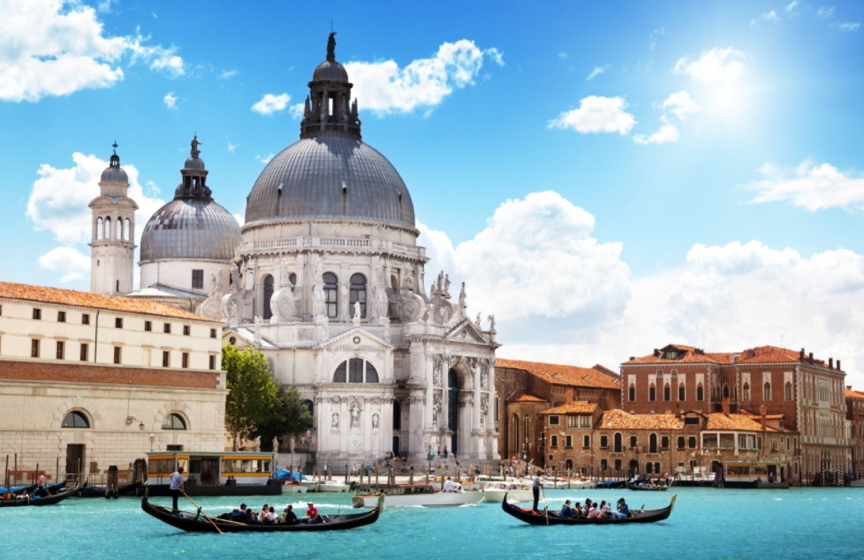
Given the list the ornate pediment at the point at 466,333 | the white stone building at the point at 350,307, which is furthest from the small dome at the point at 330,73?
the ornate pediment at the point at 466,333

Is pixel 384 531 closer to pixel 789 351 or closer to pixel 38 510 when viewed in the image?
pixel 38 510

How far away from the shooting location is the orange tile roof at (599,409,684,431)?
3767 inches

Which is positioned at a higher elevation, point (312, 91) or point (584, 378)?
point (312, 91)

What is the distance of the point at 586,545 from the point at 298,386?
41.6 m

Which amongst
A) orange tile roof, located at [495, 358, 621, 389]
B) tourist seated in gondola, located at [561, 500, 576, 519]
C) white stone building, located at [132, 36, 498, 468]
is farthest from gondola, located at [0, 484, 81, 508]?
orange tile roof, located at [495, 358, 621, 389]

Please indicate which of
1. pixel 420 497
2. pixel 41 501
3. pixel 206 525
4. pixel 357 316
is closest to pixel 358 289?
pixel 357 316

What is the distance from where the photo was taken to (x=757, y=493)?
3307 inches

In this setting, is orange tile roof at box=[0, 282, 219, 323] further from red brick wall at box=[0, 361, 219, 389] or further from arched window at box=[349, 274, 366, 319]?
arched window at box=[349, 274, 366, 319]

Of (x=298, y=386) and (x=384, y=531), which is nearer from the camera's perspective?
(x=384, y=531)

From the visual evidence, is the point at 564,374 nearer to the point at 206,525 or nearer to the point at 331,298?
the point at 331,298

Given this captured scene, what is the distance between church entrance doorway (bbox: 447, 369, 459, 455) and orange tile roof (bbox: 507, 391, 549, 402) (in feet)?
38.4

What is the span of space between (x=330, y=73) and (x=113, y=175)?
59.0 ft

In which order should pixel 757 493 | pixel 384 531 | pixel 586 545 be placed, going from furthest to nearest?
pixel 757 493 < pixel 384 531 < pixel 586 545

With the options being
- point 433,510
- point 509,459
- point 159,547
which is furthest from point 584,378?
point 159,547
